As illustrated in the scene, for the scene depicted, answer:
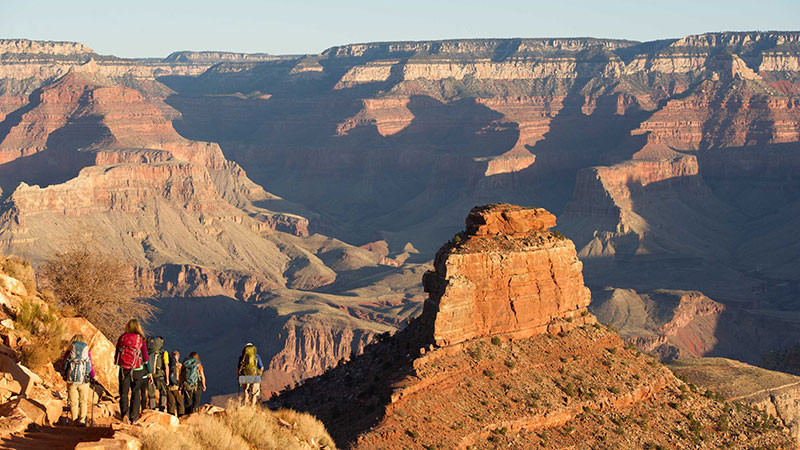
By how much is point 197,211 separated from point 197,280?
120 ft

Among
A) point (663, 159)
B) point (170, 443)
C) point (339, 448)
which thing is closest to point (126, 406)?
point (170, 443)

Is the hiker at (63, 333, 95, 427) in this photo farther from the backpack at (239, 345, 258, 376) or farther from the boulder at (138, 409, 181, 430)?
the backpack at (239, 345, 258, 376)

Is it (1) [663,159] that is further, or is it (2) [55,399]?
(1) [663,159]

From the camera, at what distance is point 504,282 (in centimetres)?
3847

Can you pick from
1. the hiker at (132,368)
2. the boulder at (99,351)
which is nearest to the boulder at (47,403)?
the hiker at (132,368)

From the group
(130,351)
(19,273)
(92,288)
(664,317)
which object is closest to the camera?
(130,351)

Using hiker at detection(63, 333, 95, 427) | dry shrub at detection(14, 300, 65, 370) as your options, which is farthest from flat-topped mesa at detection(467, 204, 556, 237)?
hiker at detection(63, 333, 95, 427)

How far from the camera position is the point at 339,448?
32.5 m

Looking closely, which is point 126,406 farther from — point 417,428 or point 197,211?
point 197,211

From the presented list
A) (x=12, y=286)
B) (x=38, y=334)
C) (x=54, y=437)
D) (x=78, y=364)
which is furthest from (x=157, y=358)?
(x=12, y=286)

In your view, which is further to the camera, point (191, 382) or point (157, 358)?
point (191, 382)

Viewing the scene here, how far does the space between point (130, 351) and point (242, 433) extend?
3.51 metres

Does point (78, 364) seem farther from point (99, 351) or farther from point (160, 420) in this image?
point (99, 351)

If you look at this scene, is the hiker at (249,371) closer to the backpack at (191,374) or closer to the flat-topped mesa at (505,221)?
the backpack at (191,374)
